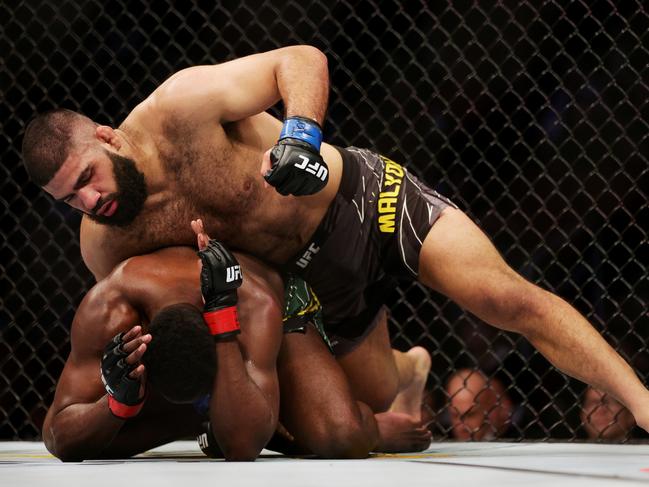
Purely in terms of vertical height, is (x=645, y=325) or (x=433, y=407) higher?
(x=645, y=325)

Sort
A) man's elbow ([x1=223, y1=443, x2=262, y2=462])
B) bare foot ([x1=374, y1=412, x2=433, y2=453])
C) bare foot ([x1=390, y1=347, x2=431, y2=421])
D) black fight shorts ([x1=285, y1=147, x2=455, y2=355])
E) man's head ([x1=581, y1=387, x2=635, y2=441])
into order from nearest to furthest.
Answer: man's elbow ([x1=223, y1=443, x2=262, y2=462]) < black fight shorts ([x1=285, y1=147, x2=455, y2=355]) < bare foot ([x1=374, y1=412, x2=433, y2=453]) < bare foot ([x1=390, y1=347, x2=431, y2=421]) < man's head ([x1=581, y1=387, x2=635, y2=441])

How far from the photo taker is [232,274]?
1525mm

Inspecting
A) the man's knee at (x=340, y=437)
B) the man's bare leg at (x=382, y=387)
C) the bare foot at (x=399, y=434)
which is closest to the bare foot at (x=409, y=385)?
the man's bare leg at (x=382, y=387)

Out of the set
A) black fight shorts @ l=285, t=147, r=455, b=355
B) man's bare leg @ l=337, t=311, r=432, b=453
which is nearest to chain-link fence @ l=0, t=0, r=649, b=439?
man's bare leg @ l=337, t=311, r=432, b=453

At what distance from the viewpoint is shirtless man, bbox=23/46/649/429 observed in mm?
1612

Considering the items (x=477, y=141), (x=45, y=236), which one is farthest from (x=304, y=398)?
(x=45, y=236)

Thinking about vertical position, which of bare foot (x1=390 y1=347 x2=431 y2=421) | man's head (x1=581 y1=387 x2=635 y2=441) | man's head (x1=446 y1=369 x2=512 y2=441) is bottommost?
man's head (x1=446 y1=369 x2=512 y2=441)

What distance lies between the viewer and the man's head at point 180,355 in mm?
1509

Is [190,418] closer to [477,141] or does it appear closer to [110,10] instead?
[477,141]

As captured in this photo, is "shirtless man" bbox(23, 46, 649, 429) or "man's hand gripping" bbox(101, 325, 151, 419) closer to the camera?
"man's hand gripping" bbox(101, 325, 151, 419)

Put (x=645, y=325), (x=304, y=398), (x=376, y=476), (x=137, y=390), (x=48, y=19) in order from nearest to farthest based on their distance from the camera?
(x=376, y=476), (x=137, y=390), (x=304, y=398), (x=645, y=325), (x=48, y=19)

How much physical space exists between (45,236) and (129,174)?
5.28 ft

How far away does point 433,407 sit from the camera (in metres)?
2.88

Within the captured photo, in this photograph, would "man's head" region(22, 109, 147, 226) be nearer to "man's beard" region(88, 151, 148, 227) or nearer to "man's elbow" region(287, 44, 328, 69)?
"man's beard" region(88, 151, 148, 227)
